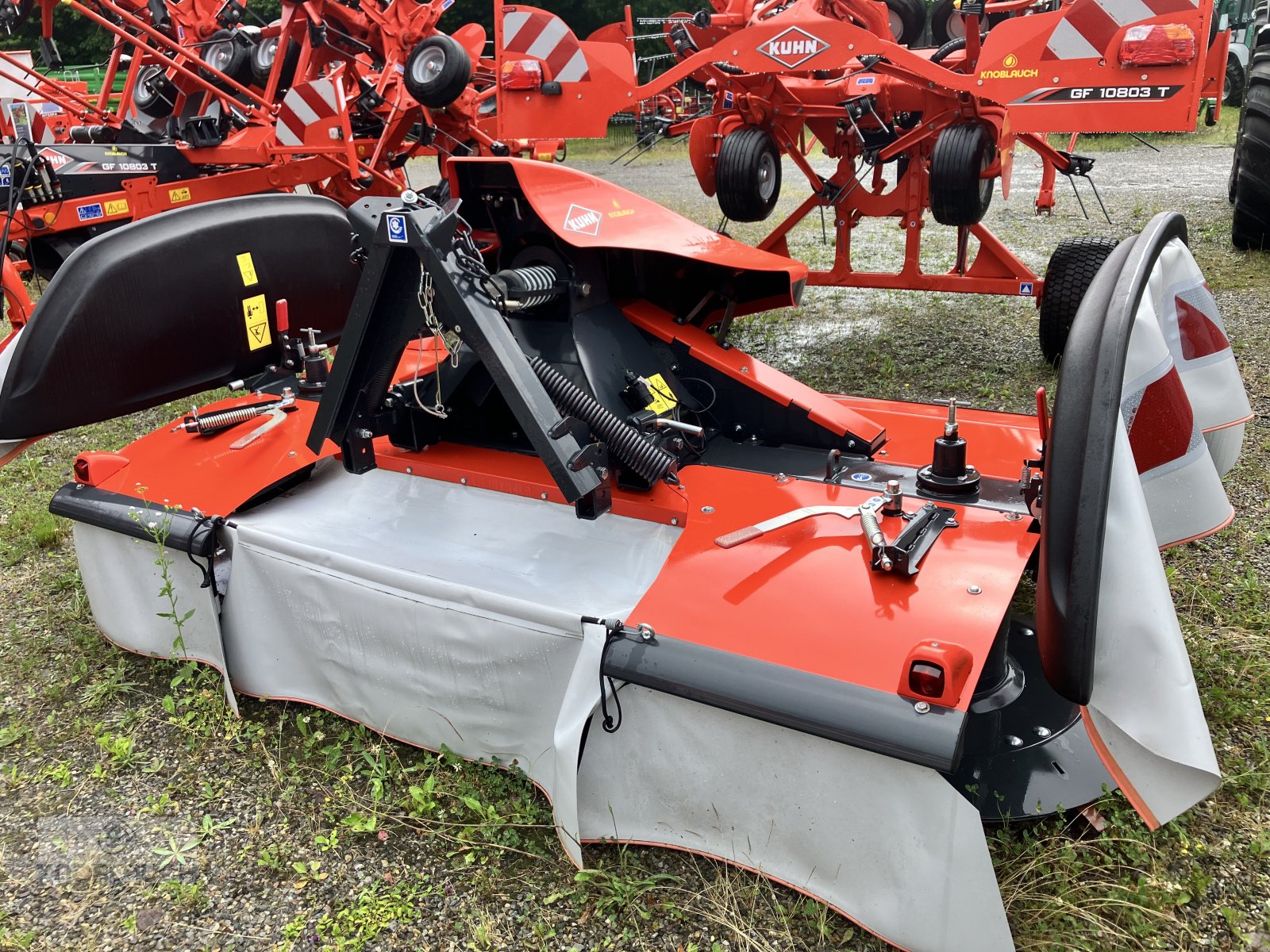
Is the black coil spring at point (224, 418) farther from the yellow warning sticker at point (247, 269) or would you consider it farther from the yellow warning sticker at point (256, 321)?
the yellow warning sticker at point (247, 269)

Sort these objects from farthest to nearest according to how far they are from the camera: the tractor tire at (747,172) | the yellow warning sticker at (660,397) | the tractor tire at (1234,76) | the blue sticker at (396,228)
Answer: the tractor tire at (1234,76), the tractor tire at (747,172), the yellow warning sticker at (660,397), the blue sticker at (396,228)

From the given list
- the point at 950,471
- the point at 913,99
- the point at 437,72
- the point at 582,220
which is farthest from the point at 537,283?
the point at 437,72

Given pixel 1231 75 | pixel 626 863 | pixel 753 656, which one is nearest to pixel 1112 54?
pixel 753 656

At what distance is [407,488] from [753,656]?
4.09 feet

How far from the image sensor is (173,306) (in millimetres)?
2760

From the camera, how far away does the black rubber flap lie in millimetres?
2549

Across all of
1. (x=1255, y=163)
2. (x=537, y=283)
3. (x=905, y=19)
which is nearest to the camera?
(x=537, y=283)

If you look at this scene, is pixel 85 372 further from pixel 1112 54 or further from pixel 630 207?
pixel 1112 54

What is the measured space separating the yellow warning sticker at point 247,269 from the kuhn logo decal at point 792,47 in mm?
2686

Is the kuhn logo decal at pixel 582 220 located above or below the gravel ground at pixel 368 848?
above

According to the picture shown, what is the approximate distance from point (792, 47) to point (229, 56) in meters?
5.34

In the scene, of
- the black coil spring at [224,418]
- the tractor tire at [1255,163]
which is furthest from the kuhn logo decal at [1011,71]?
the tractor tire at [1255,163]

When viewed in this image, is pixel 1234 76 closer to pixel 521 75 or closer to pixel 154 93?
pixel 521 75

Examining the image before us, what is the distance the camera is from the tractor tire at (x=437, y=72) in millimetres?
6246
